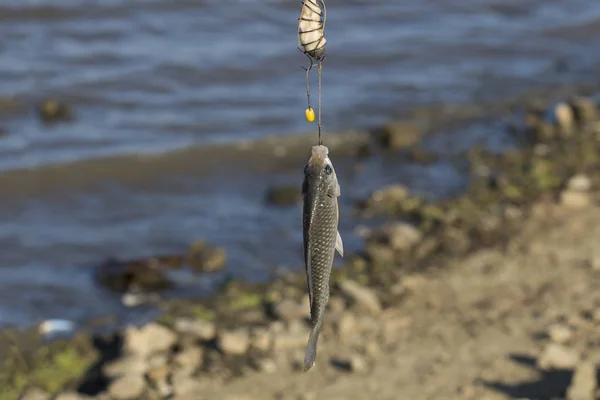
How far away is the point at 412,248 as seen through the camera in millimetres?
10688

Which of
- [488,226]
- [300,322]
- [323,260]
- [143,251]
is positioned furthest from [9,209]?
[323,260]

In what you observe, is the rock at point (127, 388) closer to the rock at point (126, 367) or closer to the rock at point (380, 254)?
the rock at point (126, 367)

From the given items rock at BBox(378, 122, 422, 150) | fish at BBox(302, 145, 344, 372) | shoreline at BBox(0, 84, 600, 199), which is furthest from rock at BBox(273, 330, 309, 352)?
rock at BBox(378, 122, 422, 150)

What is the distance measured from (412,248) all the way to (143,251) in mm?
3155

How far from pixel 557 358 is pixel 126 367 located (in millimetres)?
3710

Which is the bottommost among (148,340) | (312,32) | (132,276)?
(132,276)

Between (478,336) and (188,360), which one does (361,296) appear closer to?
(478,336)

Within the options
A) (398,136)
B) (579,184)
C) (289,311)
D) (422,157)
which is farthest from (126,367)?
(398,136)

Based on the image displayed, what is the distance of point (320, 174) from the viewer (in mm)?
4230

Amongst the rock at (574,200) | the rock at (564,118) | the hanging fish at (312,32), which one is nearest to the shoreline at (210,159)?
the rock at (564,118)

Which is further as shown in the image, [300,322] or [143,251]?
[143,251]

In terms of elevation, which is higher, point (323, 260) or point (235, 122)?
point (323, 260)

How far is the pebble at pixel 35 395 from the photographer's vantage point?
8328mm

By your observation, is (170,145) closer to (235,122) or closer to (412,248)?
(235,122)
